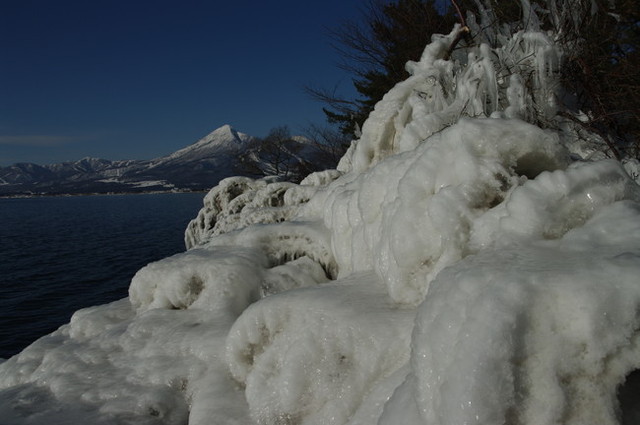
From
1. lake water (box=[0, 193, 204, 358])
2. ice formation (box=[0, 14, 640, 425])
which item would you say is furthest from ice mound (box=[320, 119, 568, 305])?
lake water (box=[0, 193, 204, 358])

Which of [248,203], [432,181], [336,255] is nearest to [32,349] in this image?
[336,255]

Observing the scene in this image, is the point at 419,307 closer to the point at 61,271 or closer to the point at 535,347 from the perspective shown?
the point at 535,347

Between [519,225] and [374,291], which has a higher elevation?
[519,225]

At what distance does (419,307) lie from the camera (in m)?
2.37

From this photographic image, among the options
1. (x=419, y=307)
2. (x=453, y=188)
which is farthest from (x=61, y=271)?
(x=419, y=307)

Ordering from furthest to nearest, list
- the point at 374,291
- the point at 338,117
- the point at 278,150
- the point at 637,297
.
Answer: the point at 278,150 → the point at 338,117 → the point at 374,291 → the point at 637,297

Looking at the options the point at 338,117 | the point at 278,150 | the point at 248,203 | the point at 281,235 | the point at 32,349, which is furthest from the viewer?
the point at 278,150

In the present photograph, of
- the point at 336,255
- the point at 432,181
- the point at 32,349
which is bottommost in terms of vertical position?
the point at 336,255

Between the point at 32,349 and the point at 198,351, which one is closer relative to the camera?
the point at 198,351

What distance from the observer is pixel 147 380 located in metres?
3.64

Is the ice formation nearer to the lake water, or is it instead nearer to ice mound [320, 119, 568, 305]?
ice mound [320, 119, 568, 305]

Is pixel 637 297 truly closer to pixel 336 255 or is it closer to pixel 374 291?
pixel 374 291

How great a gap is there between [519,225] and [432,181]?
2.49ft

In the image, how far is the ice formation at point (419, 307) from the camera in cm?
173
